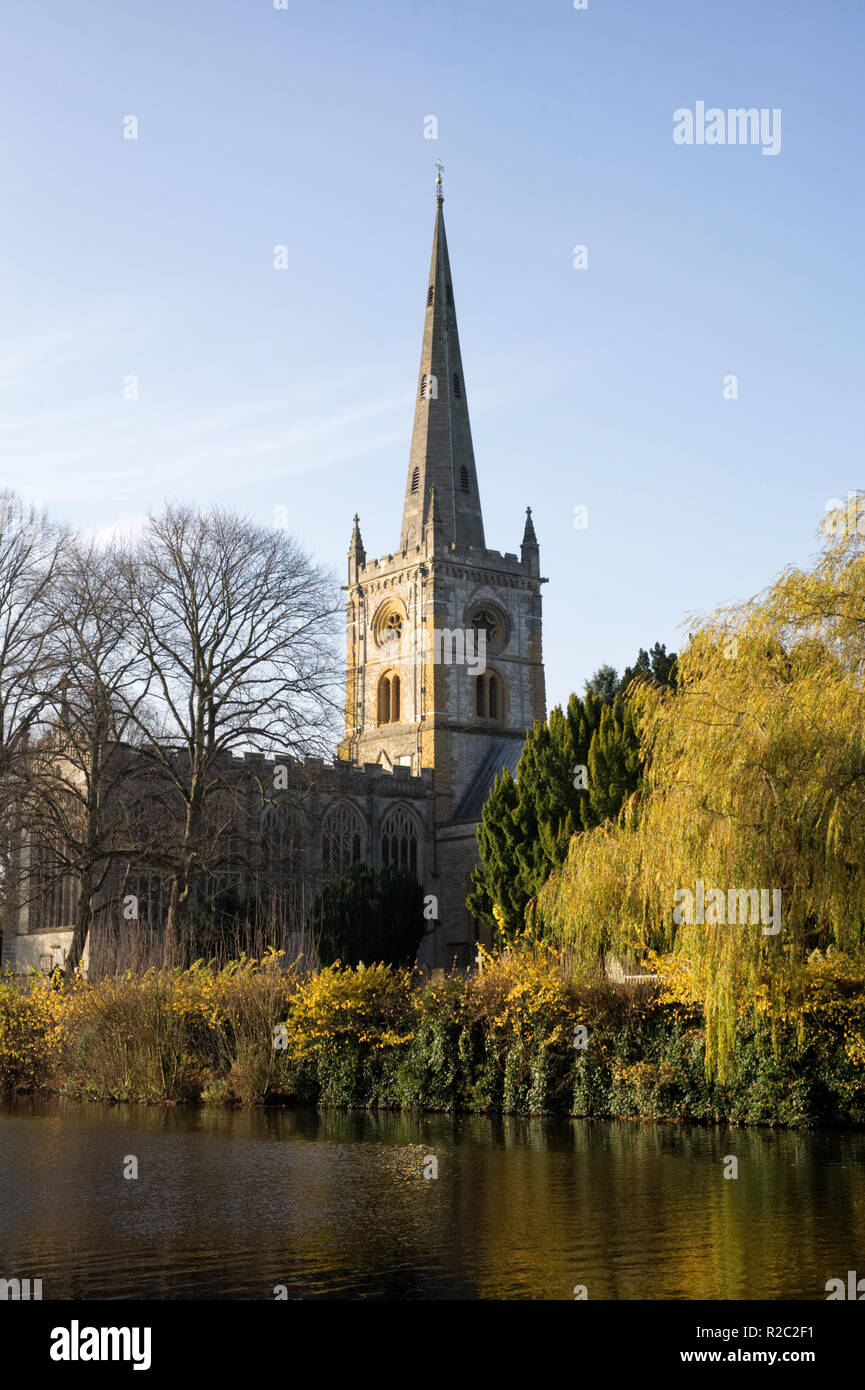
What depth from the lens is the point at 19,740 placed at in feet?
105

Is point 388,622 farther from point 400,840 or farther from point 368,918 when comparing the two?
point 368,918

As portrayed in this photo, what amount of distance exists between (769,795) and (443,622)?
143 feet

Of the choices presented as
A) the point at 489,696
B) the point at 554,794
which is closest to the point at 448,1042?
the point at 554,794

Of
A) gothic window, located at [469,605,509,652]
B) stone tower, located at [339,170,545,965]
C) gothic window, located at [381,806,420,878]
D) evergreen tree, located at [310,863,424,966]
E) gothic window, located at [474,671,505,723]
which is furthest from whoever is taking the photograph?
gothic window, located at [469,605,509,652]

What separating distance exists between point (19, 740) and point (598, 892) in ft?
56.6

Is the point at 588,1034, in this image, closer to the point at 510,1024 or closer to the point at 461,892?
the point at 510,1024

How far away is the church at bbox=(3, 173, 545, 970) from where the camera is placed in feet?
177

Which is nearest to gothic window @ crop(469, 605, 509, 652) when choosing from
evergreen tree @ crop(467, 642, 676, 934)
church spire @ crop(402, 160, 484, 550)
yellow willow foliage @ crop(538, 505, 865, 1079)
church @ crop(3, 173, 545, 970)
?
church @ crop(3, 173, 545, 970)

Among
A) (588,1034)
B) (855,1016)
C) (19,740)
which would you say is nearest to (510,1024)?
(588,1034)

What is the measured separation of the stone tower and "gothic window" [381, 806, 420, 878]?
5.06 feet

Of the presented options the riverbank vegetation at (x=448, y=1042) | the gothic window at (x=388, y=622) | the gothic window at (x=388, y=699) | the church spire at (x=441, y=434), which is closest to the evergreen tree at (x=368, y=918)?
the riverbank vegetation at (x=448, y=1042)

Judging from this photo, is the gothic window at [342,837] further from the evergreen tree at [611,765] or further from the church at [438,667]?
the evergreen tree at [611,765]

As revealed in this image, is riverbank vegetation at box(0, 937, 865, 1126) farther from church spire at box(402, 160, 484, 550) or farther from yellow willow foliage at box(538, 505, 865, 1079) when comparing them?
church spire at box(402, 160, 484, 550)
